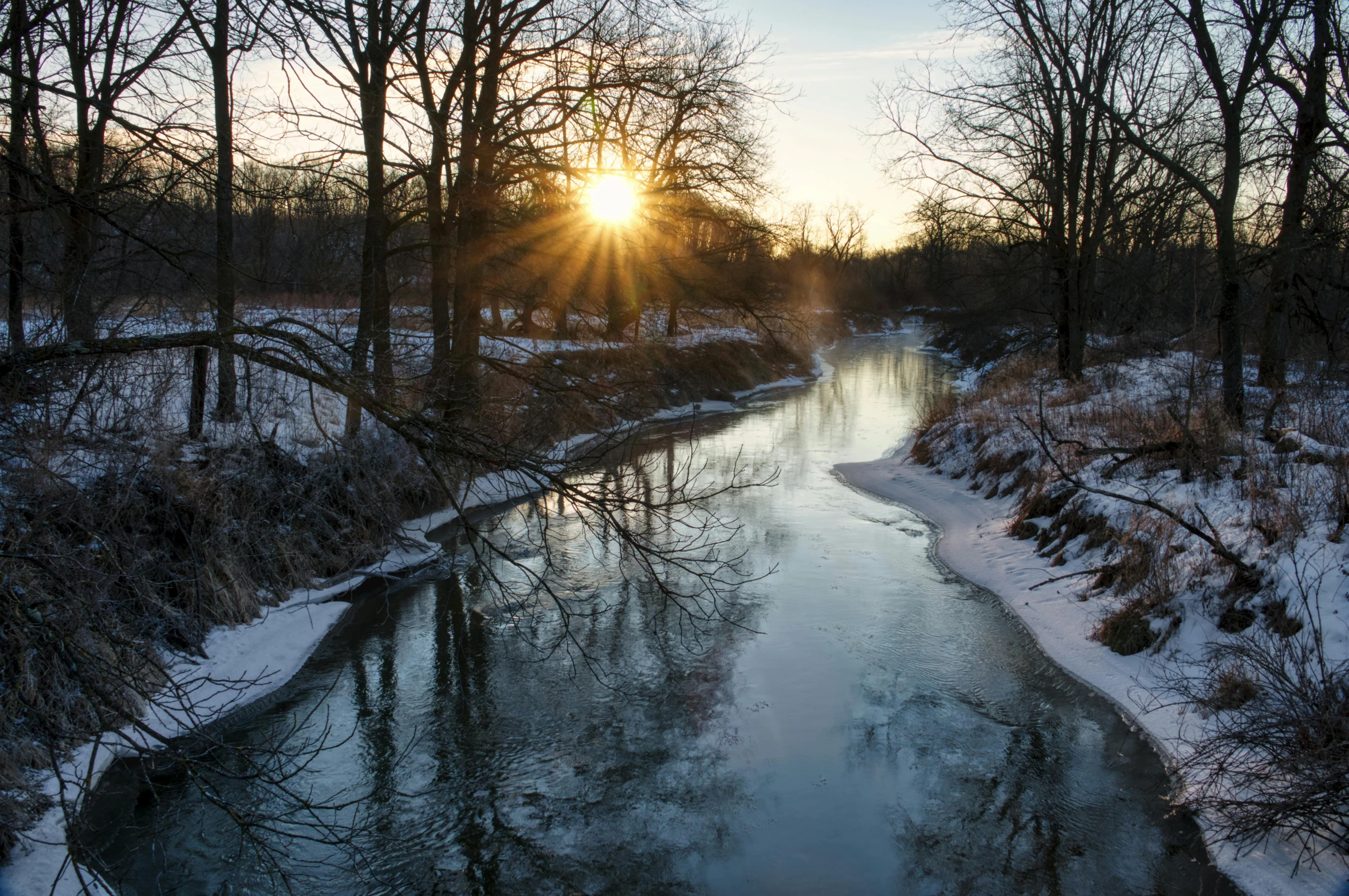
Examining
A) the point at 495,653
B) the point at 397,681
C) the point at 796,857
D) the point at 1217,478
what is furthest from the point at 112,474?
the point at 1217,478

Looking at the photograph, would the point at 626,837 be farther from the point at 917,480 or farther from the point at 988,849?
the point at 917,480

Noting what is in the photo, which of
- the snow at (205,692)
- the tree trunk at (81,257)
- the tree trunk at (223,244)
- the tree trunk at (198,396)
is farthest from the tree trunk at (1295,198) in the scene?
the tree trunk at (198,396)

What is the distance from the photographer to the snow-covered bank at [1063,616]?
5145 mm

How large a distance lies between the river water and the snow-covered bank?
20 centimetres

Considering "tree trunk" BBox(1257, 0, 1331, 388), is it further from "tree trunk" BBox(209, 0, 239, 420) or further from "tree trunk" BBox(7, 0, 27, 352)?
"tree trunk" BBox(7, 0, 27, 352)

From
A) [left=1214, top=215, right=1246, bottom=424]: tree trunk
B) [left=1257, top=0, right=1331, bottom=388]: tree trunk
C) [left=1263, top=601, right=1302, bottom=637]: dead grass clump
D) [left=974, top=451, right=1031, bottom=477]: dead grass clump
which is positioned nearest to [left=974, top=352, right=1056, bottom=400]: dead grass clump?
[left=974, top=451, right=1031, bottom=477]: dead grass clump

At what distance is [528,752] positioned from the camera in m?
6.74

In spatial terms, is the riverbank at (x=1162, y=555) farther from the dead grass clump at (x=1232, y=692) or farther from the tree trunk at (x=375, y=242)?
the tree trunk at (x=375, y=242)

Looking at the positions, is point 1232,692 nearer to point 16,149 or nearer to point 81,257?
point 16,149

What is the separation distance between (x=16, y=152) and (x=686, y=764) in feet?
19.8

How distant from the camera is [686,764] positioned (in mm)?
6652

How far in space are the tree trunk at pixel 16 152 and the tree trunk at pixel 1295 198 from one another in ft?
36.1

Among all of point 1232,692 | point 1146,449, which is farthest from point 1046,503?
point 1232,692

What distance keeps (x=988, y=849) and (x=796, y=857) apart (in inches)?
49.1
